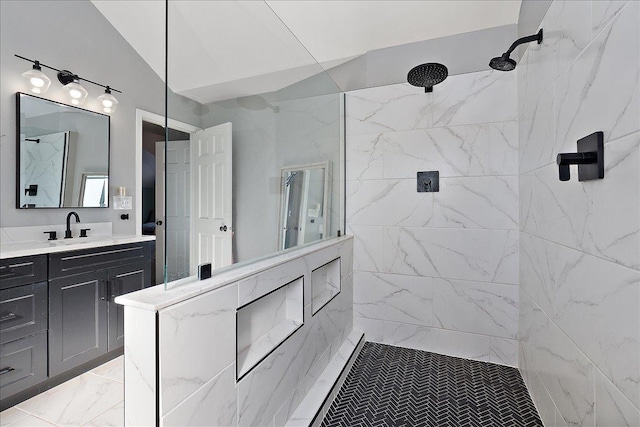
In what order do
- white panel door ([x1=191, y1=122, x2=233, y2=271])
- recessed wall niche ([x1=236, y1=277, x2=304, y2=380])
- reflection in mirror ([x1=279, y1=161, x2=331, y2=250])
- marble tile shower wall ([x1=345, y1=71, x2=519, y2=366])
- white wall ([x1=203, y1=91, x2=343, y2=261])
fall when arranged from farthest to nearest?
1. marble tile shower wall ([x1=345, y1=71, x2=519, y2=366])
2. reflection in mirror ([x1=279, y1=161, x2=331, y2=250])
3. white wall ([x1=203, y1=91, x2=343, y2=261])
4. recessed wall niche ([x1=236, y1=277, x2=304, y2=380])
5. white panel door ([x1=191, y1=122, x2=233, y2=271])

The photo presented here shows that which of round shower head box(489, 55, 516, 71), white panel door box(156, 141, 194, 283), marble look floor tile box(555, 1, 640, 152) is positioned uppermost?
round shower head box(489, 55, 516, 71)

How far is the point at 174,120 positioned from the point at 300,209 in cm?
105

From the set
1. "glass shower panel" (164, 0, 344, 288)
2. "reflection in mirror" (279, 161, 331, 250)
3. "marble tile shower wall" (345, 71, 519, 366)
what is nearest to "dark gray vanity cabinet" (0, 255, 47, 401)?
"glass shower panel" (164, 0, 344, 288)

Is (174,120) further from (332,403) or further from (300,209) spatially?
(332,403)

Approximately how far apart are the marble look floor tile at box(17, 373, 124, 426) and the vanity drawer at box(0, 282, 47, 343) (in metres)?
0.42

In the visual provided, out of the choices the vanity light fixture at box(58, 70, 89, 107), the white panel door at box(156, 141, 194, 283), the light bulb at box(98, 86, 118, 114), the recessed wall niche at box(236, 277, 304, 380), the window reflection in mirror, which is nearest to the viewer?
the white panel door at box(156, 141, 194, 283)

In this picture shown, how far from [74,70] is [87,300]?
189 cm

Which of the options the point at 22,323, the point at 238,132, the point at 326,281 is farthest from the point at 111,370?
the point at 238,132

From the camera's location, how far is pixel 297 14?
2322 millimetres

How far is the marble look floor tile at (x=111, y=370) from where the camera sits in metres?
2.19

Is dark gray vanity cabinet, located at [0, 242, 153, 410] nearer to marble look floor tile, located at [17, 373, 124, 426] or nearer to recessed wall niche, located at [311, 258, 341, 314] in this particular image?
marble look floor tile, located at [17, 373, 124, 426]

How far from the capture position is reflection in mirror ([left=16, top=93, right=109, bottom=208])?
89.5 inches

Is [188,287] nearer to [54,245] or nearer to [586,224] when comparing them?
[586,224]

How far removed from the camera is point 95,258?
2260 millimetres
